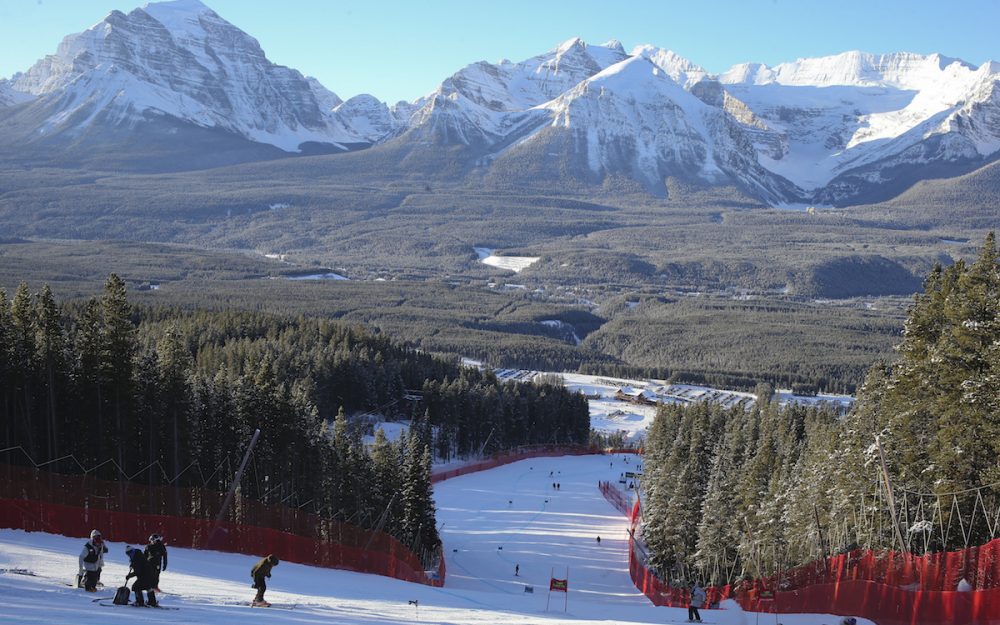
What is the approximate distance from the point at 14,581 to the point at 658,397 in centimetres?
13146

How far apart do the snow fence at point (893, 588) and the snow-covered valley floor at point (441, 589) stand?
36.0 inches

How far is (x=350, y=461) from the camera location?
5262cm

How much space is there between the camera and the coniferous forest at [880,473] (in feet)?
102

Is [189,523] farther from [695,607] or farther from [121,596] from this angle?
[695,607]

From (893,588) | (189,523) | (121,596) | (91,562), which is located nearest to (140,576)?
(121,596)

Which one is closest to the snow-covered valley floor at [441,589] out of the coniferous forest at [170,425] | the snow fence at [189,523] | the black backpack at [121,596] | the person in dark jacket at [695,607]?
the black backpack at [121,596]

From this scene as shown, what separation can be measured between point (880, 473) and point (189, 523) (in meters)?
21.5

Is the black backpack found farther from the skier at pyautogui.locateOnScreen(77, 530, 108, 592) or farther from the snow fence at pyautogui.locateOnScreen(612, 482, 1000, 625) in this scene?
the snow fence at pyautogui.locateOnScreen(612, 482, 1000, 625)

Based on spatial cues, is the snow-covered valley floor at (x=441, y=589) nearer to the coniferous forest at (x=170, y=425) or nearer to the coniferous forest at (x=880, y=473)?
the coniferous forest at (x=880, y=473)

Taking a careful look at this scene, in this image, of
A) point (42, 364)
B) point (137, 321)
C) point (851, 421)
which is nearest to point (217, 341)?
point (137, 321)

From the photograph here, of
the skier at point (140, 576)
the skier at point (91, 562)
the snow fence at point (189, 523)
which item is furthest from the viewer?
the snow fence at point (189, 523)

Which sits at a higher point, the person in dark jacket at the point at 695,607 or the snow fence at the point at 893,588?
the snow fence at the point at 893,588

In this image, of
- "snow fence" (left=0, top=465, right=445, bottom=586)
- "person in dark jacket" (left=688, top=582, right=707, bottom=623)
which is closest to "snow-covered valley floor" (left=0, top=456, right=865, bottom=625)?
"snow fence" (left=0, top=465, right=445, bottom=586)

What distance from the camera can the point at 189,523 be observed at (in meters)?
33.4
